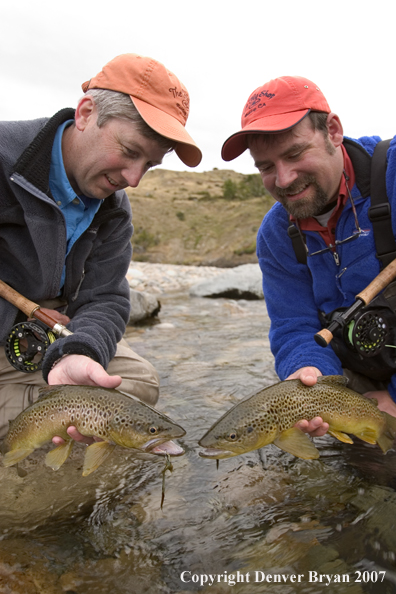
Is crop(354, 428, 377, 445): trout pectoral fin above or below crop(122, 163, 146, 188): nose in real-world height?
below

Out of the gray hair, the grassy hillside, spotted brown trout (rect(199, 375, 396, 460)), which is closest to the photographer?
spotted brown trout (rect(199, 375, 396, 460))

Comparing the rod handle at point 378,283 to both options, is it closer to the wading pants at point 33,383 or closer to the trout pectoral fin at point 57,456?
the wading pants at point 33,383

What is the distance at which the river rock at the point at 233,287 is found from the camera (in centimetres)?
1262

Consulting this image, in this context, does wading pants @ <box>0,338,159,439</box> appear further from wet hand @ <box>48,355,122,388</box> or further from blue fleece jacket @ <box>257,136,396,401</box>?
blue fleece jacket @ <box>257,136,396,401</box>

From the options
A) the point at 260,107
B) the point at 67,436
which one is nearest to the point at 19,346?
the point at 67,436

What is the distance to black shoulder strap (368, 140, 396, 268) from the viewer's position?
3.25 metres

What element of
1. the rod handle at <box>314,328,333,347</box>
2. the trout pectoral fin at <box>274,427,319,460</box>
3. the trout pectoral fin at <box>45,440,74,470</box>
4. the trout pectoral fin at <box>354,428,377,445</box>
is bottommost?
the trout pectoral fin at <box>45,440,74,470</box>

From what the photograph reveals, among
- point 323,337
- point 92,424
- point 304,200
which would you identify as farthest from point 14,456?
point 304,200

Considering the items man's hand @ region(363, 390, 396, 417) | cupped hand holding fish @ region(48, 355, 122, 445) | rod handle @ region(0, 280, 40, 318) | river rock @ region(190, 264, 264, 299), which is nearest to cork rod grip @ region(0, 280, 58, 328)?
rod handle @ region(0, 280, 40, 318)

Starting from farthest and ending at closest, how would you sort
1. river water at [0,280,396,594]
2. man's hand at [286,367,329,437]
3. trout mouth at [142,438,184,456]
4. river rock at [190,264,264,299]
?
river rock at [190,264,264,299] → man's hand at [286,367,329,437] → trout mouth at [142,438,184,456] → river water at [0,280,396,594]

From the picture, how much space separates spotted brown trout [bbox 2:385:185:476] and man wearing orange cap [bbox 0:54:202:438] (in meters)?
0.18

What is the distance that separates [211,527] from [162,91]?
2.76m

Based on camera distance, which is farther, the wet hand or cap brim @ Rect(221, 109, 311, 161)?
cap brim @ Rect(221, 109, 311, 161)

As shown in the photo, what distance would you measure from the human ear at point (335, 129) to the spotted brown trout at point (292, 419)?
170 centimetres
